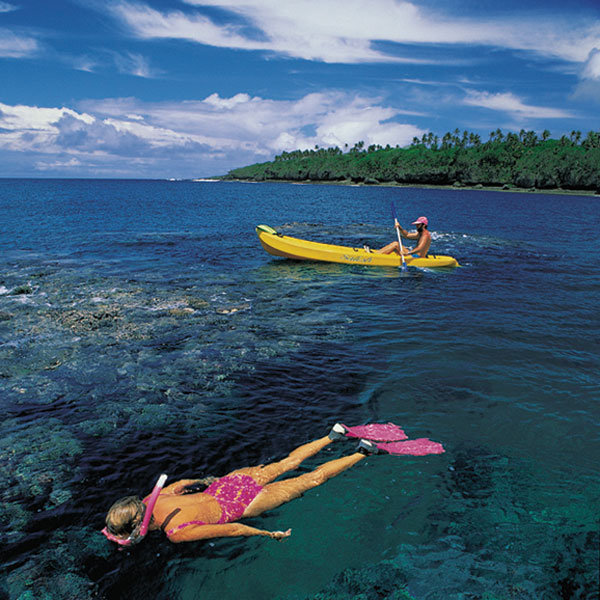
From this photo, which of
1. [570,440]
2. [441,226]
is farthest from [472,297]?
[441,226]

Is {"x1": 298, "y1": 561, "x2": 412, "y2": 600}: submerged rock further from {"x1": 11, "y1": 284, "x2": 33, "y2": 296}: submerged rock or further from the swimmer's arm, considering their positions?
{"x1": 11, "y1": 284, "x2": 33, "y2": 296}: submerged rock

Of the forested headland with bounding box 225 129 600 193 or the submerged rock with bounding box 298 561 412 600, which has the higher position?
the forested headland with bounding box 225 129 600 193

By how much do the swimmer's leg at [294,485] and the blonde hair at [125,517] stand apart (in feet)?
4.74

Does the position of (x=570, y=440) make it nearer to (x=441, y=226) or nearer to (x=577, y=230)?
(x=441, y=226)

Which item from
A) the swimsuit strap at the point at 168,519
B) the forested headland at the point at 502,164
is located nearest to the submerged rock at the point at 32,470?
the swimsuit strap at the point at 168,519

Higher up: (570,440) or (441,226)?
(441,226)

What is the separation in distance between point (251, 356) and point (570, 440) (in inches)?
287

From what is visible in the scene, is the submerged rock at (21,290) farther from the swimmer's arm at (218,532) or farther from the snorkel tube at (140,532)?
the swimmer's arm at (218,532)

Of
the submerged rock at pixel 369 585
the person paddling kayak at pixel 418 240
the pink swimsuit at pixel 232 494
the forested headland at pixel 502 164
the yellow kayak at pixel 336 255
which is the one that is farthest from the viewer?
the forested headland at pixel 502 164

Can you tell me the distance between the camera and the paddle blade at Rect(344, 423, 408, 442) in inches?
290

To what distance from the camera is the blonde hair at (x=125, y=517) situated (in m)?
5.04

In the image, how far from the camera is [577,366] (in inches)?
409

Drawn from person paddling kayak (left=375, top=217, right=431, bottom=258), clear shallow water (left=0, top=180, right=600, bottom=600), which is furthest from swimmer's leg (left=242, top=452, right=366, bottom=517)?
person paddling kayak (left=375, top=217, right=431, bottom=258)

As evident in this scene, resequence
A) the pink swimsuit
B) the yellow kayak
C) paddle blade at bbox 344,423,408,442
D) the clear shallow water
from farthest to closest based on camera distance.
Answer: the yellow kayak
paddle blade at bbox 344,423,408,442
the pink swimsuit
the clear shallow water
